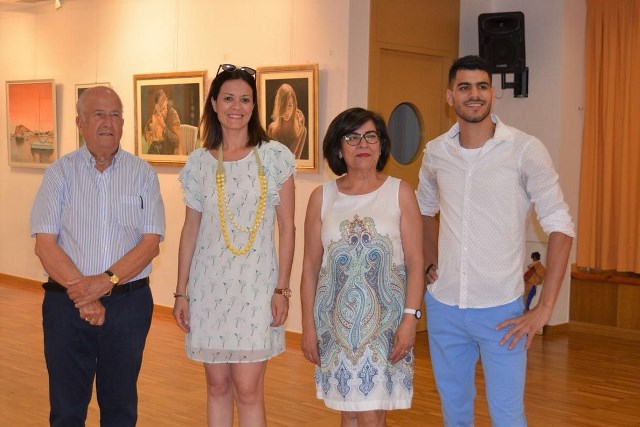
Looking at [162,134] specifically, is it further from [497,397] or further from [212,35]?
[497,397]

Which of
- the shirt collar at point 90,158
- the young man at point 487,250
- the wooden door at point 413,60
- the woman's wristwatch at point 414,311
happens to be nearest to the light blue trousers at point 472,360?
the young man at point 487,250

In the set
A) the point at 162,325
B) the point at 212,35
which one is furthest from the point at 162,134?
the point at 162,325

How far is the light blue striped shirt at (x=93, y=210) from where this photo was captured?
3.51m

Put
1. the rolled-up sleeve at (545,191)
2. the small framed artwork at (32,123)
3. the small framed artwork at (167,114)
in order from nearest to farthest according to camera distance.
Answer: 1. the rolled-up sleeve at (545,191)
2. the small framed artwork at (167,114)
3. the small framed artwork at (32,123)

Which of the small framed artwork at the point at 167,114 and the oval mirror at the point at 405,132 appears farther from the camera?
the small framed artwork at the point at 167,114

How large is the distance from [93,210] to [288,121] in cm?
418

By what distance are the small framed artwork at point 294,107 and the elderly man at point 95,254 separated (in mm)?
3852

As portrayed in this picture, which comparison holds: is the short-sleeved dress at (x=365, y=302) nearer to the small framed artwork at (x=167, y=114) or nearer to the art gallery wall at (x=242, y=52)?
the art gallery wall at (x=242, y=52)

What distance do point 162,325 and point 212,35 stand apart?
8.68 ft

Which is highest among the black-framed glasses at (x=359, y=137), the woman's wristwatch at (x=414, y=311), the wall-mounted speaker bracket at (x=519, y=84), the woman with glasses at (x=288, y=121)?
the wall-mounted speaker bracket at (x=519, y=84)

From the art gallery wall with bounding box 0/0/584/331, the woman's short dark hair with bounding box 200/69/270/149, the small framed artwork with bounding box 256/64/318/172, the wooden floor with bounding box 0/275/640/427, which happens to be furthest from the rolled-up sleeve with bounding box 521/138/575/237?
the small framed artwork with bounding box 256/64/318/172

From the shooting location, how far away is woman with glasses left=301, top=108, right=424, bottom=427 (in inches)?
129

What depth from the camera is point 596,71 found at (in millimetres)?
8148

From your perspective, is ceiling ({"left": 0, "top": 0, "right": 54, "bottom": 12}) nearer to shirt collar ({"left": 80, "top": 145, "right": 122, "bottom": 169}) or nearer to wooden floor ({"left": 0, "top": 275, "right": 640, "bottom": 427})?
wooden floor ({"left": 0, "top": 275, "right": 640, "bottom": 427})
